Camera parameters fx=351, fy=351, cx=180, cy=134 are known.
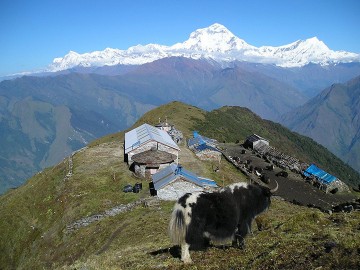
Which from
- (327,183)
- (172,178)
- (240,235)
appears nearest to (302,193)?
(327,183)

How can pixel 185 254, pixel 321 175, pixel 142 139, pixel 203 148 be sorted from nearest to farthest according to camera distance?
pixel 185 254 < pixel 142 139 < pixel 321 175 < pixel 203 148

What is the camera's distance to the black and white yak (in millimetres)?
17984

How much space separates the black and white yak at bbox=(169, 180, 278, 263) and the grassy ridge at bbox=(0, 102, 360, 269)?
0.72m

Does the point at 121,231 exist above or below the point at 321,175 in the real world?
above

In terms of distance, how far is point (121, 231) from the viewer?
34.7 metres

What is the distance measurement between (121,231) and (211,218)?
18.6 m

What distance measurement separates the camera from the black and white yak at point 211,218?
18.0 m

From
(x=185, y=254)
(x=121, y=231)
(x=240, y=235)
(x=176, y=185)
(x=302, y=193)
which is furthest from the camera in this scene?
(x=302, y=193)

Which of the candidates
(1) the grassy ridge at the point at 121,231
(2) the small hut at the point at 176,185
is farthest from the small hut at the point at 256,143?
(2) the small hut at the point at 176,185

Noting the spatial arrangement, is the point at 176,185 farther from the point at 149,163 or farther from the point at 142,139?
the point at 142,139

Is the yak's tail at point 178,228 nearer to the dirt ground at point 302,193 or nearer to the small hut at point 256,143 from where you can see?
the dirt ground at point 302,193


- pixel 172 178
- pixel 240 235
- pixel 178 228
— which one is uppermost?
pixel 178 228

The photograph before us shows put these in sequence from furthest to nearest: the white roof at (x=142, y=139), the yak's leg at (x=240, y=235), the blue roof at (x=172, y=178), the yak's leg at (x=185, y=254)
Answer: the white roof at (x=142, y=139)
the blue roof at (x=172, y=178)
the yak's leg at (x=240, y=235)
the yak's leg at (x=185, y=254)

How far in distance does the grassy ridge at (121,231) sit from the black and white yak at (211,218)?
0.72m
